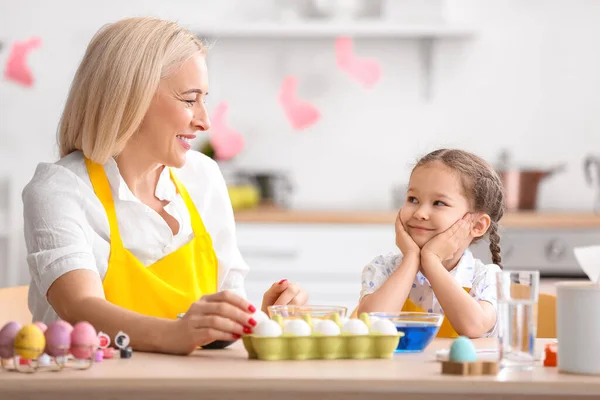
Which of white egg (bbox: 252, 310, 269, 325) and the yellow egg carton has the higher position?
white egg (bbox: 252, 310, 269, 325)

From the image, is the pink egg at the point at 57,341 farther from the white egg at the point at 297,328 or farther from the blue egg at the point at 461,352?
the blue egg at the point at 461,352

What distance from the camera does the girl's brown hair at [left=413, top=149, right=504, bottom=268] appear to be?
75.1 inches

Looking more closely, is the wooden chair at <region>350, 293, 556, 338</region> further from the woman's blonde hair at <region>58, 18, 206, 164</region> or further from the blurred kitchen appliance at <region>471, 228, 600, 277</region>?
the blurred kitchen appliance at <region>471, 228, 600, 277</region>

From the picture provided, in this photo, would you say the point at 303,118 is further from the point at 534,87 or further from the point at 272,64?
the point at 534,87

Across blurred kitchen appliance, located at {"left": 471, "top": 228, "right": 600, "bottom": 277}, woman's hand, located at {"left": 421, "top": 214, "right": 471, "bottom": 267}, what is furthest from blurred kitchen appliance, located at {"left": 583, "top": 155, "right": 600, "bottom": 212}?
woman's hand, located at {"left": 421, "top": 214, "right": 471, "bottom": 267}

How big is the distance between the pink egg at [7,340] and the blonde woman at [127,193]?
370mm

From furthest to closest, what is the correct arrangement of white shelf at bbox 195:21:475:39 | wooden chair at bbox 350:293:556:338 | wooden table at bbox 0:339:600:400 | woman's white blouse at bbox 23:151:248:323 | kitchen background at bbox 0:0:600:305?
1. kitchen background at bbox 0:0:600:305
2. white shelf at bbox 195:21:475:39
3. wooden chair at bbox 350:293:556:338
4. woman's white blouse at bbox 23:151:248:323
5. wooden table at bbox 0:339:600:400

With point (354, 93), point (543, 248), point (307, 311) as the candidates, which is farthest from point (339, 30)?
point (307, 311)

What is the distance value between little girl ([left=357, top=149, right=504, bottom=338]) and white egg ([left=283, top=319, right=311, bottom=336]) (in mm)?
472

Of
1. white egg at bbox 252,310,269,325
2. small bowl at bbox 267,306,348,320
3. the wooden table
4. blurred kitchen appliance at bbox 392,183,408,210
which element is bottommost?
the wooden table

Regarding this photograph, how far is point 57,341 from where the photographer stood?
3.69 feet

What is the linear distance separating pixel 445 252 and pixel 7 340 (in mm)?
886

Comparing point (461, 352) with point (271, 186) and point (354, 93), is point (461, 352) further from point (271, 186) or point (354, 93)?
point (354, 93)

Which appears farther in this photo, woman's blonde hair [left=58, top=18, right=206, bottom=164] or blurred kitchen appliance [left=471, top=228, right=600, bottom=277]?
blurred kitchen appliance [left=471, top=228, right=600, bottom=277]
